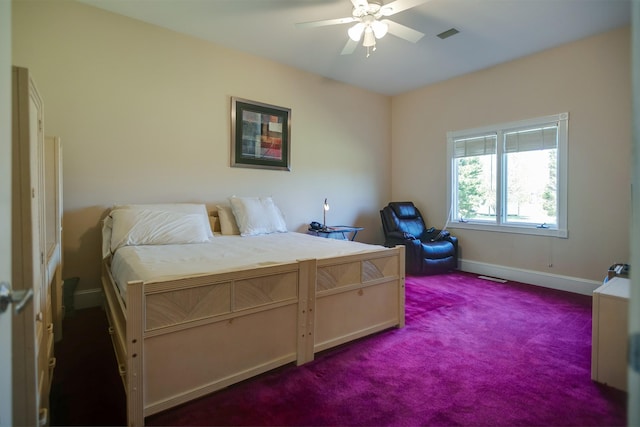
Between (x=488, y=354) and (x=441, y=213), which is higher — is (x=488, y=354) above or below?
below

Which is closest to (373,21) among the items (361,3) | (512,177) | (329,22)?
(361,3)

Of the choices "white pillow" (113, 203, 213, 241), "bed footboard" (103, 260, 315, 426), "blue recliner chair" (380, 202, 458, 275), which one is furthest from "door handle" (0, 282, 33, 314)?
"blue recliner chair" (380, 202, 458, 275)

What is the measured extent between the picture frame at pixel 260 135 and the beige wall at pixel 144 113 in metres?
0.09

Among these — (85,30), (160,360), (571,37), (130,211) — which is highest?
(571,37)

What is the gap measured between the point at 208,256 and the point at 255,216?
128 cm

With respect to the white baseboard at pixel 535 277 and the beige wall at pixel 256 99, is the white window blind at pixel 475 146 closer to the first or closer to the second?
the beige wall at pixel 256 99

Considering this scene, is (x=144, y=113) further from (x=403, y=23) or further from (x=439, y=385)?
(x=439, y=385)

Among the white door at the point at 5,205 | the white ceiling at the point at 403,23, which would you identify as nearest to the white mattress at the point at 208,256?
the white door at the point at 5,205

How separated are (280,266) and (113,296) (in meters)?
1.31

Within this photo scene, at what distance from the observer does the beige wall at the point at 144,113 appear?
2809 mm

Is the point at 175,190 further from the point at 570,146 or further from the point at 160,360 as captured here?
the point at 570,146

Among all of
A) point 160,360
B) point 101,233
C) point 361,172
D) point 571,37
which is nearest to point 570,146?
point 571,37

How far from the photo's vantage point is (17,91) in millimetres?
1104

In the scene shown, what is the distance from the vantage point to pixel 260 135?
3.94 meters
